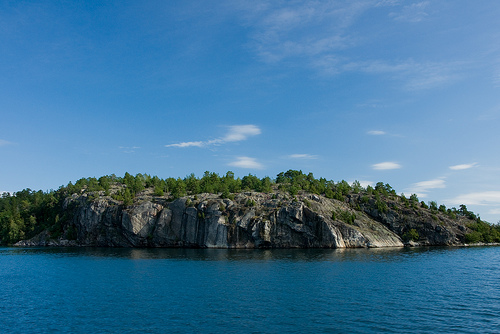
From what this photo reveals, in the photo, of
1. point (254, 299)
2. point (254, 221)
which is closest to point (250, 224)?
point (254, 221)

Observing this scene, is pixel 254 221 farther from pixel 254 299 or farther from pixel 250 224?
pixel 254 299

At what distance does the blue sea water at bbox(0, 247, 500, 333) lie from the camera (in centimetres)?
4003

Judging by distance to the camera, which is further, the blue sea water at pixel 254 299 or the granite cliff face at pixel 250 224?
the granite cliff face at pixel 250 224

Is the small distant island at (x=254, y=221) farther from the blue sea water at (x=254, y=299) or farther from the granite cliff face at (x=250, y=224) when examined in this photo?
the blue sea water at (x=254, y=299)

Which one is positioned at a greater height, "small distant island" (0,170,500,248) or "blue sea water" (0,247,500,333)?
Result: "small distant island" (0,170,500,248)

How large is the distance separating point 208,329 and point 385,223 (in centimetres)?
14842

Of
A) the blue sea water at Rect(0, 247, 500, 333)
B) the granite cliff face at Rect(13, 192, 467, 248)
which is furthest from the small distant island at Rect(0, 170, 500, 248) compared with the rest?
the blue sea water at Rect(0, 247, 500, 333)

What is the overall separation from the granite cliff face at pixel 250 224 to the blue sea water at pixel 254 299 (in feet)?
195

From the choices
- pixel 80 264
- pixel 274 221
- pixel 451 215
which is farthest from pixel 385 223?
pixel 80 264

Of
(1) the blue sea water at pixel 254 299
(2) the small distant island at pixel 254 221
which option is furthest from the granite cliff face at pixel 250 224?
(1) the blue sea water at pixel 254 299

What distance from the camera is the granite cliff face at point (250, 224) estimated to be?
145625mm

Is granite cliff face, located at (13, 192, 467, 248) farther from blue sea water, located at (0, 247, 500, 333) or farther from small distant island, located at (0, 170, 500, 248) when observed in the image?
blue sea water, located at (0, 247, 500, 333)

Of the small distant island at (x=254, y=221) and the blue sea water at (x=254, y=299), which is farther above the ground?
the small distant island at (x=254, y=221)

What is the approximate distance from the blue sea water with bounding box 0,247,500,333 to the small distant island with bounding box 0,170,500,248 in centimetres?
6039
